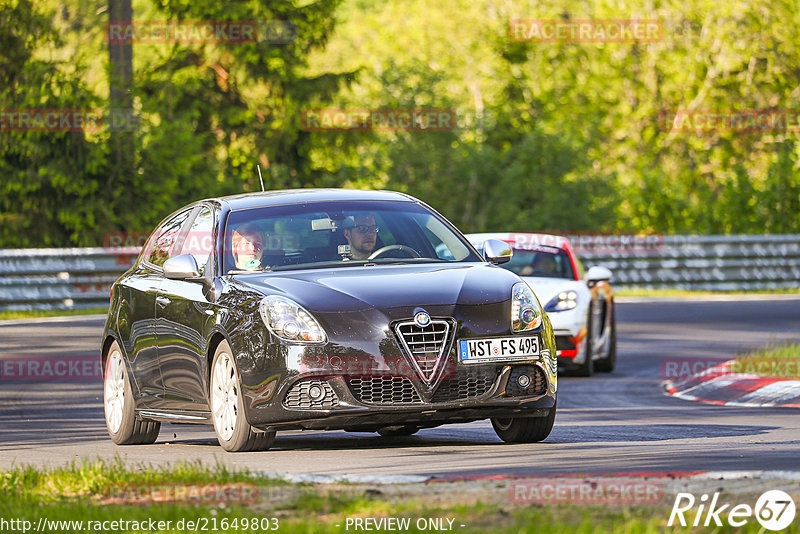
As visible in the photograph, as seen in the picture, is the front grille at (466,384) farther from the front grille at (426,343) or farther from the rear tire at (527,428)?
the rear tire at (527,428)

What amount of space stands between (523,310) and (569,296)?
24.8 feet

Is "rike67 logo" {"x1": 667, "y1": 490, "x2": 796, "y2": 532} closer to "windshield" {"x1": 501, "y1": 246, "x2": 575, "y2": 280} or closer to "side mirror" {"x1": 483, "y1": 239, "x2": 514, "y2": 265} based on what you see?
"side mirror" {"x1": 483, "y1": 239, "x2": 514, "y2": 265}

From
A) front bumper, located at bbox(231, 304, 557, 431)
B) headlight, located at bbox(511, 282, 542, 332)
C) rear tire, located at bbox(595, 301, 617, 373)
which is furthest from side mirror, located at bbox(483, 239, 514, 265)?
rear tire, located at bbox(595, 301, 617, 373)

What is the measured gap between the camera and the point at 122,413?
439 inches

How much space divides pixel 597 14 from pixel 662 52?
9.12ft

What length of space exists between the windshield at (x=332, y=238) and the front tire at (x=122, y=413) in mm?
1540

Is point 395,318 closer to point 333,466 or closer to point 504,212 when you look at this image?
point 333,466

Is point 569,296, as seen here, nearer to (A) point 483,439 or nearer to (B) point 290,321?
(A) point 483,439

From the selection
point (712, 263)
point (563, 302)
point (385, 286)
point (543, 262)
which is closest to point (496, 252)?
point (385, 286)

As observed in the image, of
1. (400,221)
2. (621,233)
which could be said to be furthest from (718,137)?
(400,221)

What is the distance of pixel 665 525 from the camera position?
5965 mm

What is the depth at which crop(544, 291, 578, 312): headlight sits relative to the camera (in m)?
16.8

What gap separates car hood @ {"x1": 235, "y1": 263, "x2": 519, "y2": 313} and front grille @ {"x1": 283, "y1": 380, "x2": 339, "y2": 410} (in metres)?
0.43

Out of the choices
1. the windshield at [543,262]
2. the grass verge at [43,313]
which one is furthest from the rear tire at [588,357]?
the grass verge at [43,313]
